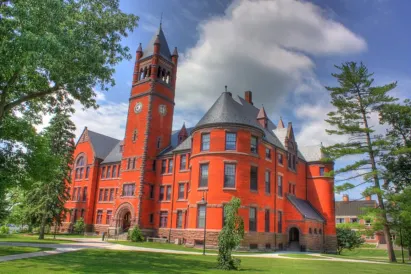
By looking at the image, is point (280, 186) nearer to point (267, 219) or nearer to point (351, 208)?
point (267, 219)

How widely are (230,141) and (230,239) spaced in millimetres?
16965

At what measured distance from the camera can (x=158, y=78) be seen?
150 ft

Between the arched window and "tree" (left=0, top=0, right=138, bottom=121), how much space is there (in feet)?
116

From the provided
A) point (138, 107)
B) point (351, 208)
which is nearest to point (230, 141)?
point (138, 107)

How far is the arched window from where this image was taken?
55250 millimetres

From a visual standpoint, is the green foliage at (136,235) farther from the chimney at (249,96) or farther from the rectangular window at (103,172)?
the chimney at (249,96)

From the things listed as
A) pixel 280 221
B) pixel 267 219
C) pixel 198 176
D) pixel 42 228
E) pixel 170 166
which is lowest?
pixel 42 228

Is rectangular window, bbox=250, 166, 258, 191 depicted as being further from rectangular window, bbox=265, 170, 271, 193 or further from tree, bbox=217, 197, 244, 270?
tree, bbox=217, 197, 244, 270

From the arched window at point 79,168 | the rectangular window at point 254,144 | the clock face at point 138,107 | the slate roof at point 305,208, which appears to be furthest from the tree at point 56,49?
the arched window at point 79,168

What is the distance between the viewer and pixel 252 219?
32.8 meters

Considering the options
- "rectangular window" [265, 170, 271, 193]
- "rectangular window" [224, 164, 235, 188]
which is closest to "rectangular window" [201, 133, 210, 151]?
"rectangular window" [224, 164, 235, 188]

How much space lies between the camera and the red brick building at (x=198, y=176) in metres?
Answer: 32.7

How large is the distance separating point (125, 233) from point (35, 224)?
35.0 ft

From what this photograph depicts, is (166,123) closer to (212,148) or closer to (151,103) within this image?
(151,103)
